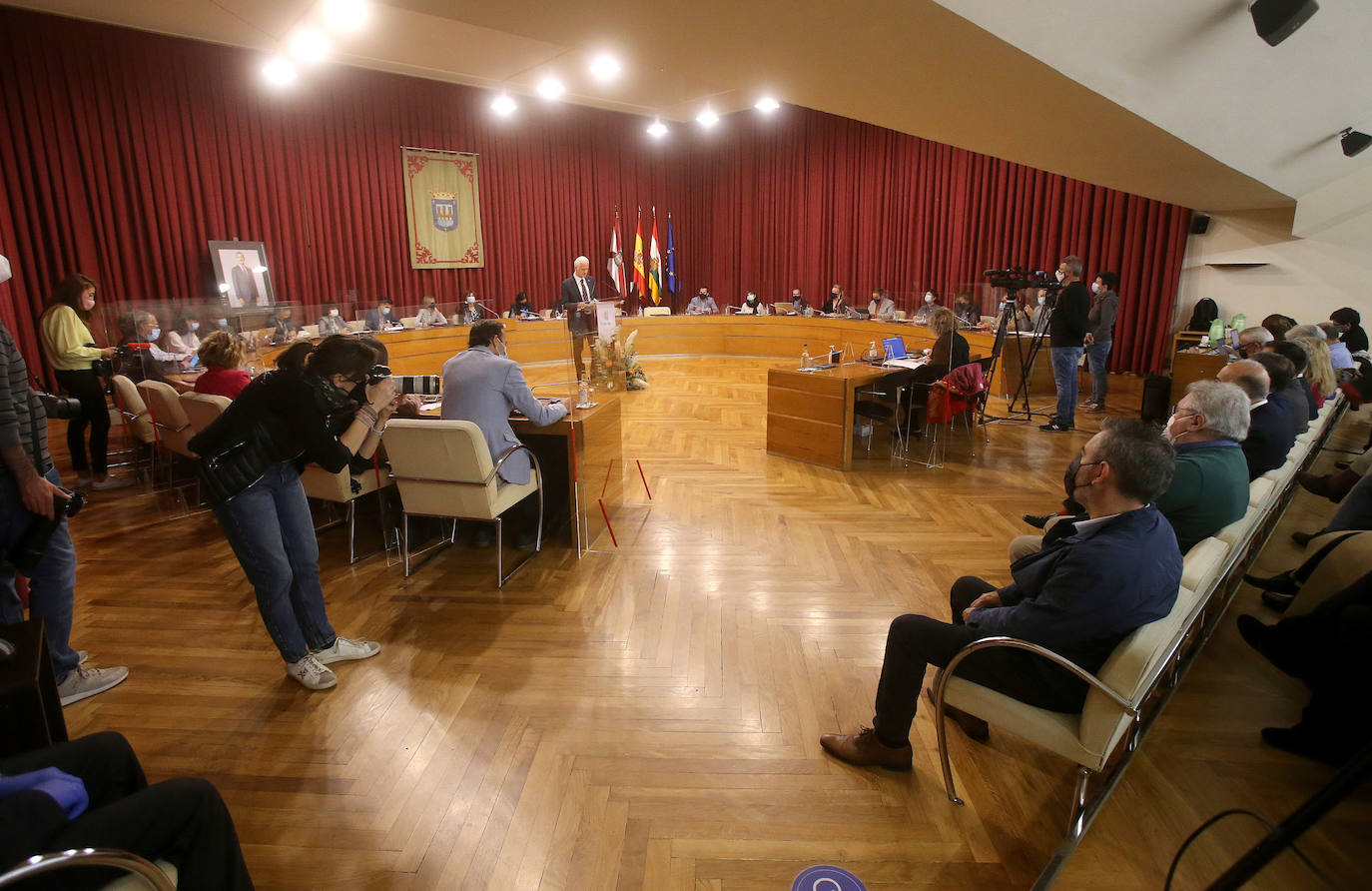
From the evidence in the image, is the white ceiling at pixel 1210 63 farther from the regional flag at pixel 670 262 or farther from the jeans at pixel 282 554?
the regional flag at pixel 670 262

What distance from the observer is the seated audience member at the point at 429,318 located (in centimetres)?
890

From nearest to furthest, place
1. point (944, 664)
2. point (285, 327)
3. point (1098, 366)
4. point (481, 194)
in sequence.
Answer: point (944, 664) < point (1098, 366) < point (285, 327) < point (481, 194)

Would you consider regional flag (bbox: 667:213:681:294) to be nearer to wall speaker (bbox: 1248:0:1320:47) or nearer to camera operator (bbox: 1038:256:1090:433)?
camera operator (bbox: 1038:256:1090:433)

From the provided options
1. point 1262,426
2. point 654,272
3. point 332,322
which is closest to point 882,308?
point 654,272

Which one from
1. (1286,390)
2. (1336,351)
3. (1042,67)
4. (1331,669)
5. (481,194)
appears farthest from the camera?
(481,194)

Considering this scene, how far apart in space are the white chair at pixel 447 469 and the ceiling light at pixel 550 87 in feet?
26.1

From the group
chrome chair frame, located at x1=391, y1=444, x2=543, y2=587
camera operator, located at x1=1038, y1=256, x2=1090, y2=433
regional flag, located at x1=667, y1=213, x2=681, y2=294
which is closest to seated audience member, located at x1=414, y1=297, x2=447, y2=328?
regional flag, located at x1=667, y1=213, x2=681, y2=294

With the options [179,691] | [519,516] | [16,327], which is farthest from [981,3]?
[16,327]

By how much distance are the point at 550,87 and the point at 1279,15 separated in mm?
8462

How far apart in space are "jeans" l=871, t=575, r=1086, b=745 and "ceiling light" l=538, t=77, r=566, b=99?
956 cm

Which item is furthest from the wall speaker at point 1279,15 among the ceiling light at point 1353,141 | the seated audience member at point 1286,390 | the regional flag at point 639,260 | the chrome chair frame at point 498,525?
Answer: the regional flag at point 639,260

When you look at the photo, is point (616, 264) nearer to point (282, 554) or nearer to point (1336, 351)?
point (1336, 351)

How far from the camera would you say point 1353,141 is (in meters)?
4.92

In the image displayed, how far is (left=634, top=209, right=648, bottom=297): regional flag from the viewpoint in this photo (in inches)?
476
